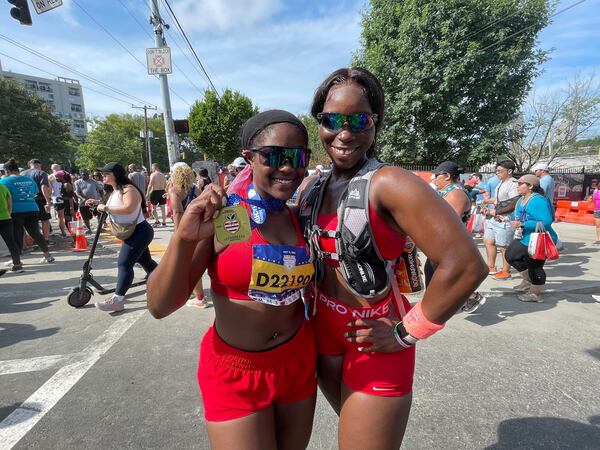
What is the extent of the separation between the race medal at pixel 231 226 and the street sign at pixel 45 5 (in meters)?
9.24

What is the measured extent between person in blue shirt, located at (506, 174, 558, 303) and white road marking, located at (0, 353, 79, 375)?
18.9 feet

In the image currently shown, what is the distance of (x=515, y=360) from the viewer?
3236 millimetres

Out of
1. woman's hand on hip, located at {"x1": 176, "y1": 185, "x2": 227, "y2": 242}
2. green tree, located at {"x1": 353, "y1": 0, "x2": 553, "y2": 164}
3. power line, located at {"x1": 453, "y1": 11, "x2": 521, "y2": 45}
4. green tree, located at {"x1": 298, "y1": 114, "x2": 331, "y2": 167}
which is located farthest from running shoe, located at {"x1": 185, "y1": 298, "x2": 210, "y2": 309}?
power line, located at {"x1": 453, "y1": 11, "x2": 521, "y2": 45}

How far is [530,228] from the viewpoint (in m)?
4.77

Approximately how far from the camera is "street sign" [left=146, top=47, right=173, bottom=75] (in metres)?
10.1

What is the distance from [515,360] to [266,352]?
9.80ft

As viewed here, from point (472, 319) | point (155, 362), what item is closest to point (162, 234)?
point (155, 362)

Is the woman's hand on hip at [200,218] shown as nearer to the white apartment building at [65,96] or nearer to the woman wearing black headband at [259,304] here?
the woman wearing black headband at [259,304]

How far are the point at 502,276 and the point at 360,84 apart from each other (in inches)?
228

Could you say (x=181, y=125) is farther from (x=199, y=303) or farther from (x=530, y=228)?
(x=530, y=228)

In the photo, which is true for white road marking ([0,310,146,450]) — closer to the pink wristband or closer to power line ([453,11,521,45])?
the pink wristband

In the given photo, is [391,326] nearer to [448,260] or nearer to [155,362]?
[448,260]

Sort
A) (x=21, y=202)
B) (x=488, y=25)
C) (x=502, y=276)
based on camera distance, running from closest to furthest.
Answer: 1. (x=502, y=276)
2. (x=21, y=202)
3. (x=488, y=25)

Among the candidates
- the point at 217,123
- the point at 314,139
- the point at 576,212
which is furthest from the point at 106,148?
the point at 576,212
